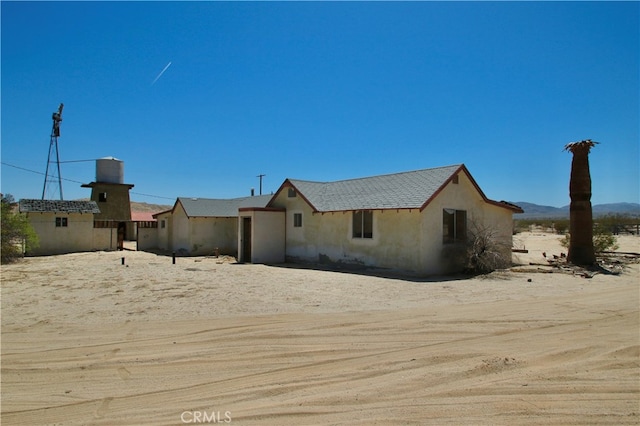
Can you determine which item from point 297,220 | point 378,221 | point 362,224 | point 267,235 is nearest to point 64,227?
point 267,235

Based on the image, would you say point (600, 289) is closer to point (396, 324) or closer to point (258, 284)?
point (396, 324)

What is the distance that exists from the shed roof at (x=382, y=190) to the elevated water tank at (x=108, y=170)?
73.7 ft

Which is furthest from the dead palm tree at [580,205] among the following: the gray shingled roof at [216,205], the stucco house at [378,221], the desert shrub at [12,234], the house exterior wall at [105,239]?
the house exterior wall at [105,239]

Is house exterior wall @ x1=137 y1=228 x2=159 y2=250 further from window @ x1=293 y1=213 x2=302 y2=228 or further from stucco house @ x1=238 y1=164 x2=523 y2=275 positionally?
window @ x1=293 y1=213 x2=302 y2=228

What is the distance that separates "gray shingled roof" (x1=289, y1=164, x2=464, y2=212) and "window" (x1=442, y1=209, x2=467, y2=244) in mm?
1497

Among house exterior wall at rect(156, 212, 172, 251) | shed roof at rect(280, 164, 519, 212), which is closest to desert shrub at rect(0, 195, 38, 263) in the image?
house exterior wall at rect(156, 212, 172, 251)

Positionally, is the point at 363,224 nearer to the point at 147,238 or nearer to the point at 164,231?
the point at 164,231

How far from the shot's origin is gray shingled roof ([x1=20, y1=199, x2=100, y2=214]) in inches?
1049

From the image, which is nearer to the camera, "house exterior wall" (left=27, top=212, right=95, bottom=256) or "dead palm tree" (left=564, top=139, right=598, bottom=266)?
"dead palm tree" (left=564, top=139, right=598, bottom=266)

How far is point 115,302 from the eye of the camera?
10.1 meters

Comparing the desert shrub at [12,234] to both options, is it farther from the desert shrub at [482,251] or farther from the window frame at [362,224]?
the desert shrub at [482,251]

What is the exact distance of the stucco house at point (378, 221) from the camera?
17219 millimetres

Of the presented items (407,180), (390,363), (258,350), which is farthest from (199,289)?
(407,180)

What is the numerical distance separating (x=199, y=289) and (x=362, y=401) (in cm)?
844
